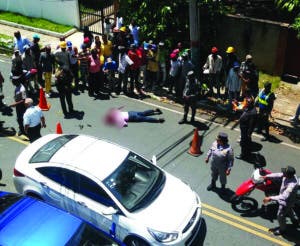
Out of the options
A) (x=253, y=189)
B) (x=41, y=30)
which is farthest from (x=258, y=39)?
(x=41, y=30)

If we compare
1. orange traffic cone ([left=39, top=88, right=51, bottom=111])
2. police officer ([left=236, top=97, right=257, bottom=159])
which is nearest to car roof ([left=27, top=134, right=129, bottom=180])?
police officer ([left=236, top=97, right=257, bottom=159])

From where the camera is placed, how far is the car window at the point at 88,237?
741 centimetres

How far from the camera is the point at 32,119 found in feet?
37.4

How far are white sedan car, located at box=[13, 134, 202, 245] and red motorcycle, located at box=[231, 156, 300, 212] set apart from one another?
1.18 m

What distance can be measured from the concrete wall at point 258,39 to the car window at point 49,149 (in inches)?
354

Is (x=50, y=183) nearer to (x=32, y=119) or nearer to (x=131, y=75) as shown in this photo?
(x=32, y=119)

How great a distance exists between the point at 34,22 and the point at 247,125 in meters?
13.0

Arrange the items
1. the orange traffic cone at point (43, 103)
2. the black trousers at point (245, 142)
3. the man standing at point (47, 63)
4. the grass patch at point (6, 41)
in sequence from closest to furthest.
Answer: the black trousers at point (245, 142)
the orange traffic cone at point (43, 103)
the man standing at point (47, 63)
the grass patch at point (6, 41)

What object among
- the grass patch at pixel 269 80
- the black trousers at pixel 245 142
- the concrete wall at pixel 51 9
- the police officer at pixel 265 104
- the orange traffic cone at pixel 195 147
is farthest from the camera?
the concrete wall at pixel 51 9

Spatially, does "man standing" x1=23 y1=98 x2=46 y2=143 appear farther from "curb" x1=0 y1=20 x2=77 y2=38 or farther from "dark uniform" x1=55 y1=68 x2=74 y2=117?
"curb" x1=0 y1=20 x2=77 y2=38

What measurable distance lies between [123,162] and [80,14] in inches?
503

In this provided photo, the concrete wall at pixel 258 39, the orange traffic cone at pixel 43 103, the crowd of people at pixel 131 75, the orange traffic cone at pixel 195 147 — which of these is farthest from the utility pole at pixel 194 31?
the orange traffic cone at pixel 43 103

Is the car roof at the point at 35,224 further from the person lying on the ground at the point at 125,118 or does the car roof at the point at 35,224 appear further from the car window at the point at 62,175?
the person lying on the ground at the point at 125,118

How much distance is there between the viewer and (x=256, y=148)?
497 inches
